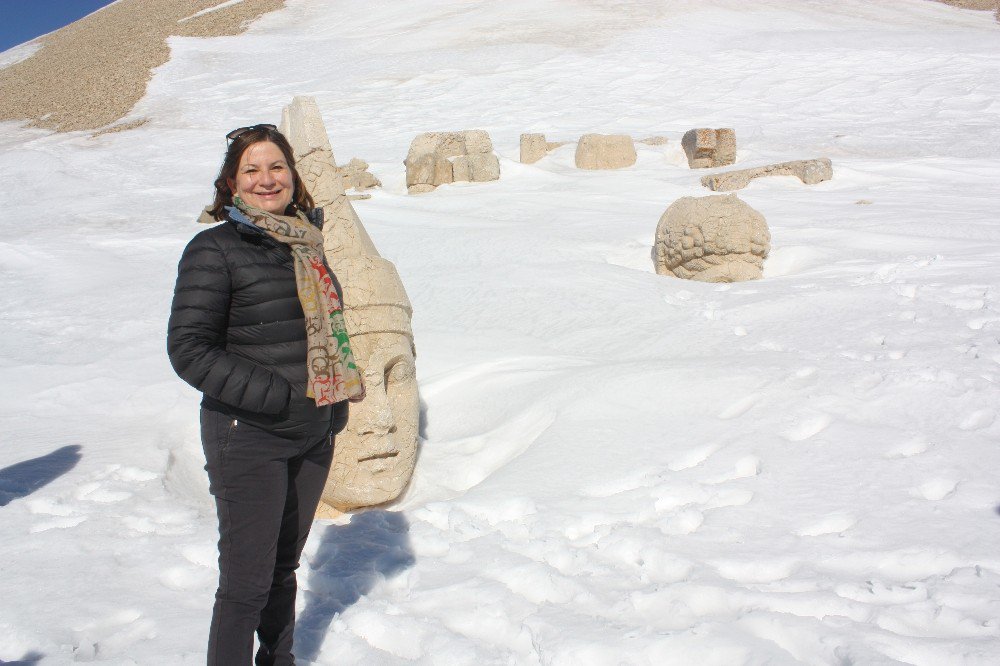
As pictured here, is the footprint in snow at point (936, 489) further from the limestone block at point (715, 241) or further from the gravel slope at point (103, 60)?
the gravel slope at point (103, 60)

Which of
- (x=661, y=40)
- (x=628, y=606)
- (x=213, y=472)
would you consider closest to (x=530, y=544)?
(x=628, y=606)

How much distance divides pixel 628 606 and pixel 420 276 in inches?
225

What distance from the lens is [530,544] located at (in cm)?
323

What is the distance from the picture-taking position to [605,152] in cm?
1463

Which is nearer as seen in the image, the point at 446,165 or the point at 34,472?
the point at 34,472

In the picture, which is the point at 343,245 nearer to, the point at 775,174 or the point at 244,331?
the point at 244,331

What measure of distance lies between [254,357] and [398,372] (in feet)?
6.53

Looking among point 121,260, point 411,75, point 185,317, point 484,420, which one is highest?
point 411,75

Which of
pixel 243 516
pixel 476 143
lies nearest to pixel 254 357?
pixel 243 516

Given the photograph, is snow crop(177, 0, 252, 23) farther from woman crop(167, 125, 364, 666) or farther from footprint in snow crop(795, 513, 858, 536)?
footprint in snow crop(795, 513, 858, 536)

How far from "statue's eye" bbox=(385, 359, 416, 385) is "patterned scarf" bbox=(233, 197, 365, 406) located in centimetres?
185

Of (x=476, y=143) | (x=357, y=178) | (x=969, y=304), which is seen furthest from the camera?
(x=476, y=143)

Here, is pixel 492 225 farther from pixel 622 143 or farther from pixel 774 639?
pixel 774 639

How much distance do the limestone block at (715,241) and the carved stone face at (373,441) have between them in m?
4.46
